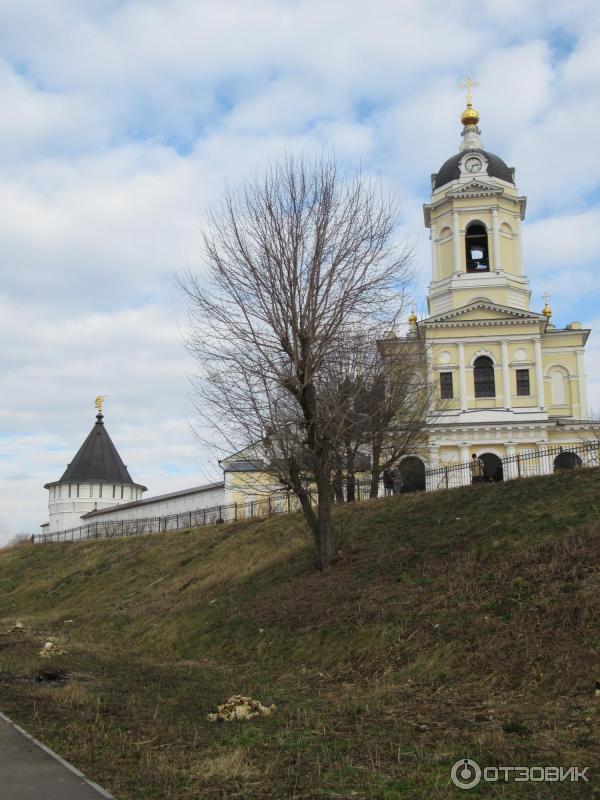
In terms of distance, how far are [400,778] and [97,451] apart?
210 ft

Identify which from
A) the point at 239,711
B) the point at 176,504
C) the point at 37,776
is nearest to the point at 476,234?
the point at 176,504

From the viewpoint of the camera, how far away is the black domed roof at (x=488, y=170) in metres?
46.5

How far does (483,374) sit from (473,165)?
42.0ft

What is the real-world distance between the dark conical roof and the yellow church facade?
105ft

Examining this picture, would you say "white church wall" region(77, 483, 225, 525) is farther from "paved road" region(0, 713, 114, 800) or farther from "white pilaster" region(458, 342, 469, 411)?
"paved road" region(0, 713, 114, 800)

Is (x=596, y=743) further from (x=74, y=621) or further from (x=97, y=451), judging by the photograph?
(x=97, y=451)

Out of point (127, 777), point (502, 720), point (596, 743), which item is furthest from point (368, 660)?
point (127, 777)

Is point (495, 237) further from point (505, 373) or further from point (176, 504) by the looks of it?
point (176, 504)

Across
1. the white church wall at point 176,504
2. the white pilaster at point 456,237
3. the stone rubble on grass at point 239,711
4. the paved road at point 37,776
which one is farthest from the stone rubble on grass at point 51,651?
the white pilaster at point 456,237

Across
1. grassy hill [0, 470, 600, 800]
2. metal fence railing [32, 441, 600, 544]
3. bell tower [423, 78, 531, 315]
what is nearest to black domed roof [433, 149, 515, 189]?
bell tower [423, 78, 531, 315]

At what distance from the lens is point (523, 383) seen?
43594 mm

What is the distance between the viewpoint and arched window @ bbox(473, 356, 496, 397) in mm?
43781

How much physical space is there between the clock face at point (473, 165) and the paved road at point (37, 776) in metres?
44.0

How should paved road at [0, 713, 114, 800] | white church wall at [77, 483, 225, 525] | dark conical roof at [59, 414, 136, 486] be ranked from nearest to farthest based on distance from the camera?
paved road at [0, 713, 114, 800] < white church wall at [77, 483, 225, 525] < dark conical roof at [59, 414, 136, 486]
